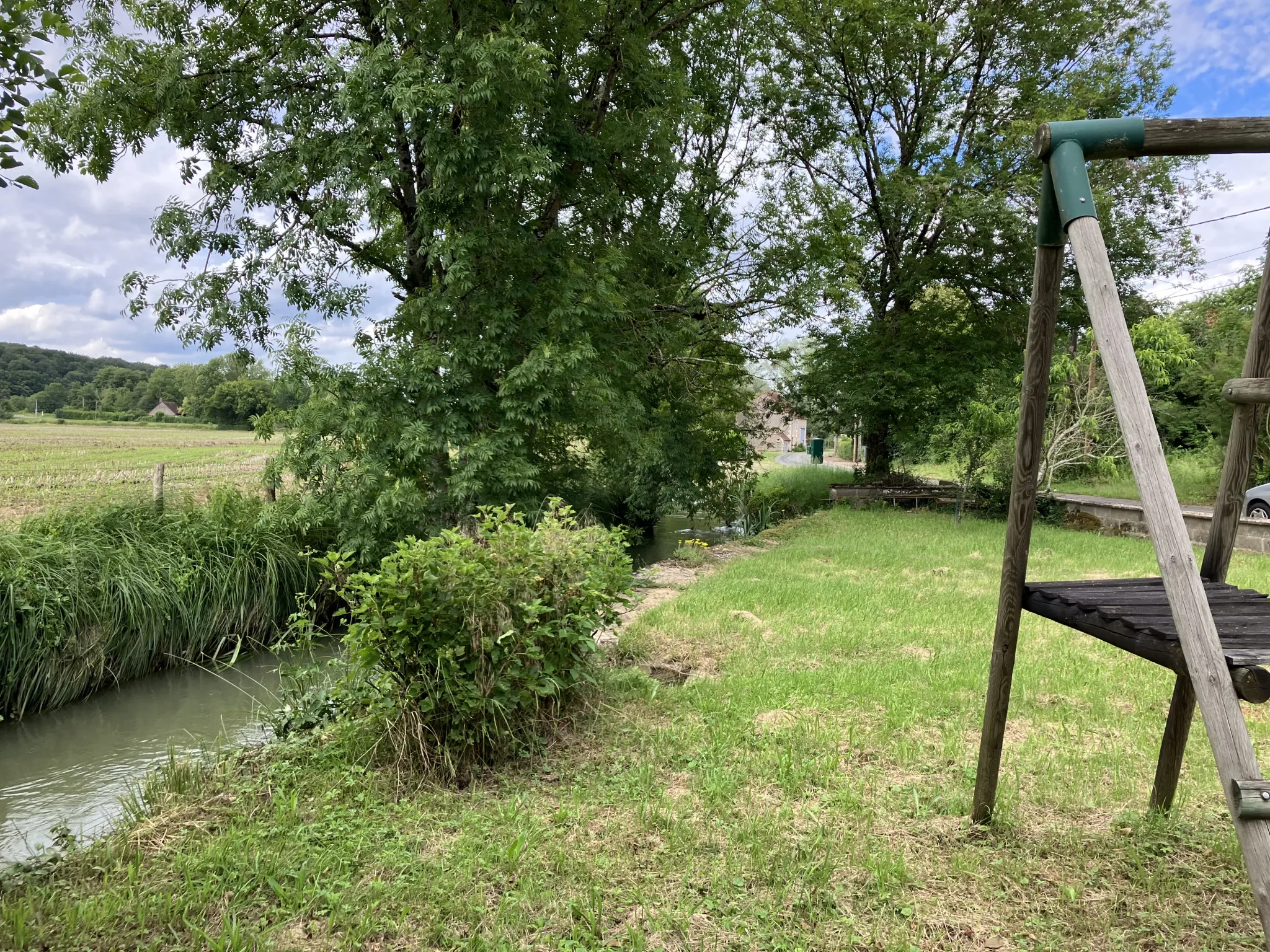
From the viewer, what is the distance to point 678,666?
546cm

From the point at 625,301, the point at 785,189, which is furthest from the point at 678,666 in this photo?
the point at 785,189

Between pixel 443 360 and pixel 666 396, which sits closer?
pixel 443 360

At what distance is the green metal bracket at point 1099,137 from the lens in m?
2.21

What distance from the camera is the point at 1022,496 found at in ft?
Answer: 9.16

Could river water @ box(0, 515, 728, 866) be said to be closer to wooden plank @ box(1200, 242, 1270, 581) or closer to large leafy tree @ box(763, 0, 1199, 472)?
wooden plank @ box(1200, 242, 1270, 581)

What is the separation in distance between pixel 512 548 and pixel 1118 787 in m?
3.17

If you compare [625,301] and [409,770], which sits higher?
[625,301]

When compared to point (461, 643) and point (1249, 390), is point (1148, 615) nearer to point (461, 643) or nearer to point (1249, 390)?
point (1249, 390)

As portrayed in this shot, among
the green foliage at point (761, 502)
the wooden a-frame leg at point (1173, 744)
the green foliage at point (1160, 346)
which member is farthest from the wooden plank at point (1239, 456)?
the green foliage at point (761, 502)

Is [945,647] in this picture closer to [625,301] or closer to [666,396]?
[625,301]

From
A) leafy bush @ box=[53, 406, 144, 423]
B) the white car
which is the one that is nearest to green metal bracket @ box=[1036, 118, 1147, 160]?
the white car

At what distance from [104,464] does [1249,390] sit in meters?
14.6

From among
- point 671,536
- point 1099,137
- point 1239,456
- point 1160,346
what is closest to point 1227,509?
point 1239,456

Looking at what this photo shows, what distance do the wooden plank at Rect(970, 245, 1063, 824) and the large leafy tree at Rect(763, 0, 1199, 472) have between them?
496 inches
